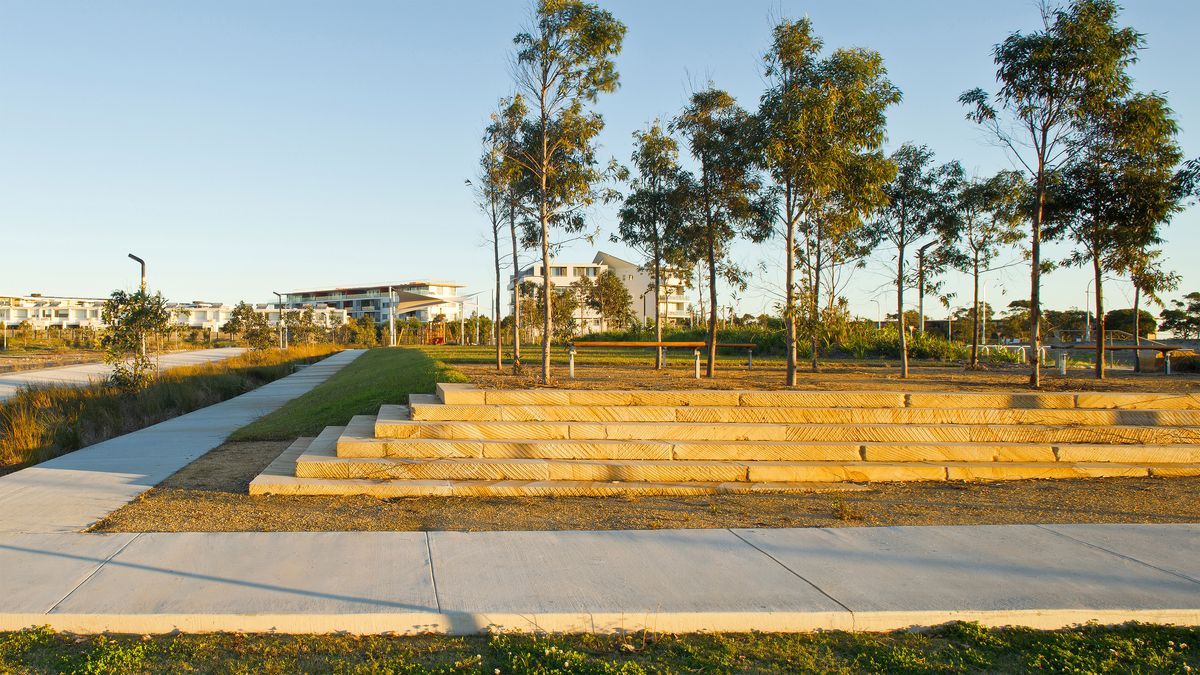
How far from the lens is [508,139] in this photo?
1552 centimetres

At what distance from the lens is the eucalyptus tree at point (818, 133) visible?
1162 cm

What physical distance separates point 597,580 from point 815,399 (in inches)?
222

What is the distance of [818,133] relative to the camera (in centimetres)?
1178

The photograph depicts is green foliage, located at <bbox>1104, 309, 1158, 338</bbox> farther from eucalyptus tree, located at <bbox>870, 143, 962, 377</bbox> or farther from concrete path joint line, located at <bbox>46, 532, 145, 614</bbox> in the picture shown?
concrete path joint line, located at <bbox>46, 532, 145, 614</bbox>

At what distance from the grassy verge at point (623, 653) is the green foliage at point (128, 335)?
14.4m

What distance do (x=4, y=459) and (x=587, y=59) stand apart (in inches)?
376

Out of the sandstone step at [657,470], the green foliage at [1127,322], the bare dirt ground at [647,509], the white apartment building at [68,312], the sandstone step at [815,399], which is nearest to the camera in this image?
the bare dirt ground at [647,509]

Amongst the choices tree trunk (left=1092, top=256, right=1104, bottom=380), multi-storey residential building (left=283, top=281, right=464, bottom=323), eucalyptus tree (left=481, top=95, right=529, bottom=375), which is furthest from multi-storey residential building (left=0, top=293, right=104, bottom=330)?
tree trunk (left=1092, top=256, right=1104, bottom=380)

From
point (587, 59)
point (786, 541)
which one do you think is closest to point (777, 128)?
point (587, 59)

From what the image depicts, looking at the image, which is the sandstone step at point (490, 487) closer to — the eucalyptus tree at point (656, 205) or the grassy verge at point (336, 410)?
the grassy verge at point (336, 410)

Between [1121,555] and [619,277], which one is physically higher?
[619,277]

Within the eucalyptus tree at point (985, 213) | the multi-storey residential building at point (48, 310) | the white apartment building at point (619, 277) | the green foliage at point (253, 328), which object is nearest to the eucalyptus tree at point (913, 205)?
the eucalyptus tree at point (985, 213)

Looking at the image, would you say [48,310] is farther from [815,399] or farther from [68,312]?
[815,399]

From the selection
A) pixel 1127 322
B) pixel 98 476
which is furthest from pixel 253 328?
pixel 1127 322
